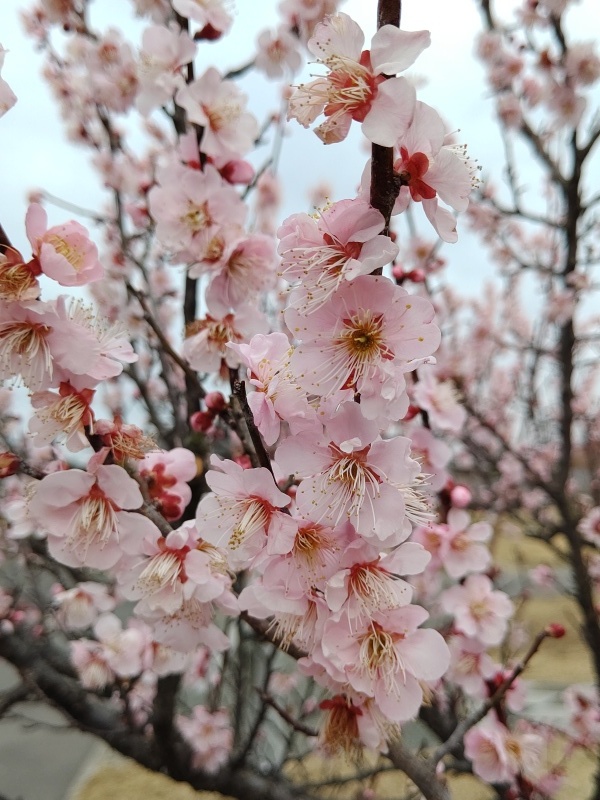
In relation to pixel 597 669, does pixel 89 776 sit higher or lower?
lower

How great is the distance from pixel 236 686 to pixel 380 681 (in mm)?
1820

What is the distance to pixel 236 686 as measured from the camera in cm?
235

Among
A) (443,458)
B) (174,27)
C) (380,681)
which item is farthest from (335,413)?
(174,27)

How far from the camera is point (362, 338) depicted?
642 mm

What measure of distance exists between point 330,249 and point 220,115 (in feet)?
2.90

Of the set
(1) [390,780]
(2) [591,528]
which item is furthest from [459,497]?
(1) [390,780]

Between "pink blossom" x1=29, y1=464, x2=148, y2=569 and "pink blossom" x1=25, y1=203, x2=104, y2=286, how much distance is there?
264 mm

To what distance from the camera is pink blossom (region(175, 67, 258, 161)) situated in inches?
50.4

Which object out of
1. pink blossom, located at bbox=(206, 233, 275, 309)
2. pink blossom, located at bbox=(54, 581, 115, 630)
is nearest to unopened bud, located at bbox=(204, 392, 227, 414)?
pink blossom, located at bbox=(206, 233, 275, 309)

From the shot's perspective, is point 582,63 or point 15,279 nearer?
point 15,279

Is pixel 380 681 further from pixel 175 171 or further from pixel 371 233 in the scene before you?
pixel 175 171

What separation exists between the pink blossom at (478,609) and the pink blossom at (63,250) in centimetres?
119

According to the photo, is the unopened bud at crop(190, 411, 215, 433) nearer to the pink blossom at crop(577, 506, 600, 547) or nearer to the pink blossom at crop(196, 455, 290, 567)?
the pink blossom at crop(196, 455, 290, 567)

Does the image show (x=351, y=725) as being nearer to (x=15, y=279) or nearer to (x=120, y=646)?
(x=15, y=279)
